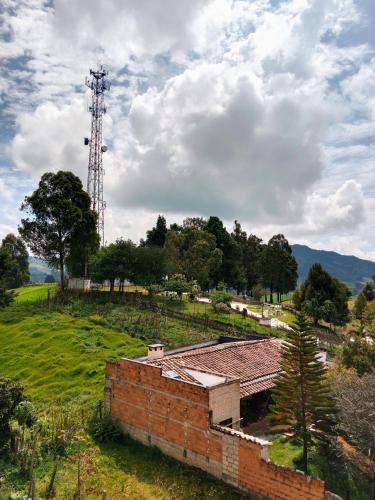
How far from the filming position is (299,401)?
43.7ft

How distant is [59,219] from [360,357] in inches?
1121

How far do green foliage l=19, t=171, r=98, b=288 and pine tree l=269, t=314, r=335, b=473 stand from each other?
28007 millimetres

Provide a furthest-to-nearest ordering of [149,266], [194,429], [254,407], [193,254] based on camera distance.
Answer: [193,254] < [149,266] < [254,407] < [194,429]

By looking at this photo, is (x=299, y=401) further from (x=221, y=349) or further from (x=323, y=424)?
(x=221, y=349)

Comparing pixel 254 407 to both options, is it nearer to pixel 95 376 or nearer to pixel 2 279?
pixel 95 376

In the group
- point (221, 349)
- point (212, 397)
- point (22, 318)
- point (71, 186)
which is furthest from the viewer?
point (71, 186)

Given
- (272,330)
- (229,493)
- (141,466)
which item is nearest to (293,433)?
(229,493)

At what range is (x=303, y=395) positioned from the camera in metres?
13.2

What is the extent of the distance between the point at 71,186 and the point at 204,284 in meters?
22.5

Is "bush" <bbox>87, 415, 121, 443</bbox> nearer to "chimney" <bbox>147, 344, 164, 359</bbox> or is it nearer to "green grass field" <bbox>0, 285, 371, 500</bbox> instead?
"green grass field" <bbox>0, 285, 371, 500</bbox>

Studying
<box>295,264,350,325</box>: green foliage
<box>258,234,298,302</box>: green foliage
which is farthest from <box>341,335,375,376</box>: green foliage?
<box>258,234,298,302</box>: green foliage

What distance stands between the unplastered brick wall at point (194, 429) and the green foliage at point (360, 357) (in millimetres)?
6653

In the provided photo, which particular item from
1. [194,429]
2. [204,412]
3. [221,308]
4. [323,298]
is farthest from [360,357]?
[323,298]

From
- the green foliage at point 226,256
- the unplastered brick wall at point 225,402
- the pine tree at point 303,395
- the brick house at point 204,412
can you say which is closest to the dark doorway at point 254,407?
the brick house at point 204,412
